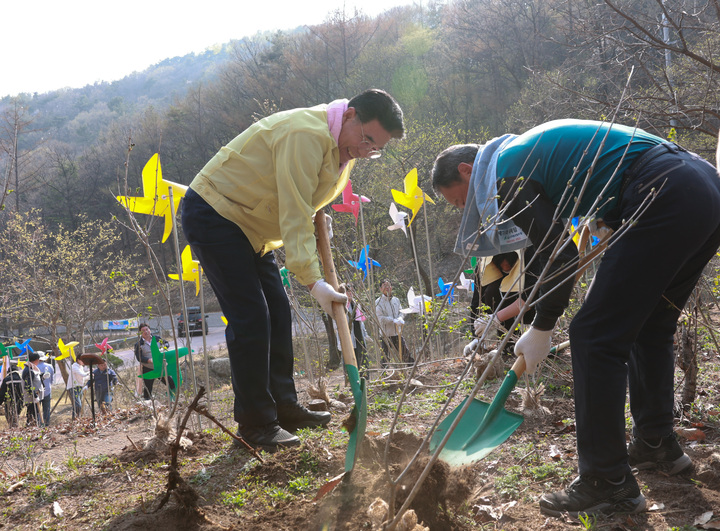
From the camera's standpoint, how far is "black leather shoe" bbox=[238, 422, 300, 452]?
2697mm

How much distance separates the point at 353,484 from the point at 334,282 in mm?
950

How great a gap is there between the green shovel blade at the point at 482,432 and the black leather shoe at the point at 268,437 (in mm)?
873

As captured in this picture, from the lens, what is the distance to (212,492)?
235cm

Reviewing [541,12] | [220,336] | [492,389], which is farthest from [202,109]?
[492,389]

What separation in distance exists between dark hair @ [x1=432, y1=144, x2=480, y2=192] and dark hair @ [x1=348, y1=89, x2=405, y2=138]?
1.12ft

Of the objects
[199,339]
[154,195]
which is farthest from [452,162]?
[199,339]

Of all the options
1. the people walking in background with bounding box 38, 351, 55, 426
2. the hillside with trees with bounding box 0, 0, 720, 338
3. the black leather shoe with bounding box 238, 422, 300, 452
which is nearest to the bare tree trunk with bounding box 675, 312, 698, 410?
the black leather shoe with bounding box 238, 422, 300, 452

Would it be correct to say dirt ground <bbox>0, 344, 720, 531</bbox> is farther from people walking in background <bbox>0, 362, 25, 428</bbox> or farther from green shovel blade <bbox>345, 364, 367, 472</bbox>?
people walking in background <bbox>0, 362, 25, 428</bbox>

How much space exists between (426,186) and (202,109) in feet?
71.5

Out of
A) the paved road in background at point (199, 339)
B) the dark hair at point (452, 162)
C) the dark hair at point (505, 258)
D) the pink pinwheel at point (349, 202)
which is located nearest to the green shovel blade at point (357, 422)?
the dark hair at point (452, 162)

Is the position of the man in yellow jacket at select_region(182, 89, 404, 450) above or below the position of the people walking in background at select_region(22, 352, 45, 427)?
above

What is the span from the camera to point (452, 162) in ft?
7.80

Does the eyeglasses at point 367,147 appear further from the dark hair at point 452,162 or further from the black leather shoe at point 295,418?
the black leather shoe at point 295,418

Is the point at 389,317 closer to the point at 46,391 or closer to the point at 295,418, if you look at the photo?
the point at 295,418
